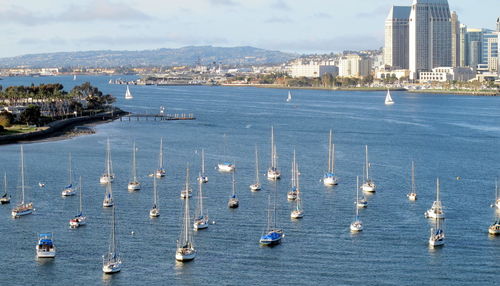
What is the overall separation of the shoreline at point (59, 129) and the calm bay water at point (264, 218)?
2.63 m

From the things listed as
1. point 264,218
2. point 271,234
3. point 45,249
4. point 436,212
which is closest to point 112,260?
point 45,249

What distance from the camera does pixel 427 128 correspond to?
85750 mm

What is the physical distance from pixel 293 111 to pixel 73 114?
3113 cm

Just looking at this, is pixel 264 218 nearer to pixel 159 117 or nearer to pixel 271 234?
pixel 271 234

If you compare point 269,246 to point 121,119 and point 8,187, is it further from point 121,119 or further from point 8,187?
point 121,119

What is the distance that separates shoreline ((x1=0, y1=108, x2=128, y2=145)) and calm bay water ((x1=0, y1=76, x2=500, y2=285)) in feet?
8.62

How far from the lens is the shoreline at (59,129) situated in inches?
2618

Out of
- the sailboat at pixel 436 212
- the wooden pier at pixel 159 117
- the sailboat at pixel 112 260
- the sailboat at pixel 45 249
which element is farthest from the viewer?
the wooden pier at pixel 159 117

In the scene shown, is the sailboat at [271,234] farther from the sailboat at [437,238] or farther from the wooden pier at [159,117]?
the wooden pier at [159,117]

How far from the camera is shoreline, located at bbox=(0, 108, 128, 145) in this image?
66500mm

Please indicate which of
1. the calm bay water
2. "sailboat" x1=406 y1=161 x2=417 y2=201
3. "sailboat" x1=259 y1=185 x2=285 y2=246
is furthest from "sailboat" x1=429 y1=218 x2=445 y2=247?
"sailboat" x1=406 y1=161 x2=417 y2=201

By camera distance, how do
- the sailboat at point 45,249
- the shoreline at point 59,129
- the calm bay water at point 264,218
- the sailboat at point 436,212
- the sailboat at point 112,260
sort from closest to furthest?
1. the sailboat at point 112,260
2. the calm bay water at point 264,218
3. the sailboat at point 45,249
4. the sailboat at point 436,212
5. the shoreline at point 59,129

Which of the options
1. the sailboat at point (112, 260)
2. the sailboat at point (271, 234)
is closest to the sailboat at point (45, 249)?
the sailboat at point (112, 260)

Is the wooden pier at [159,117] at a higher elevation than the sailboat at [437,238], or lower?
higher
